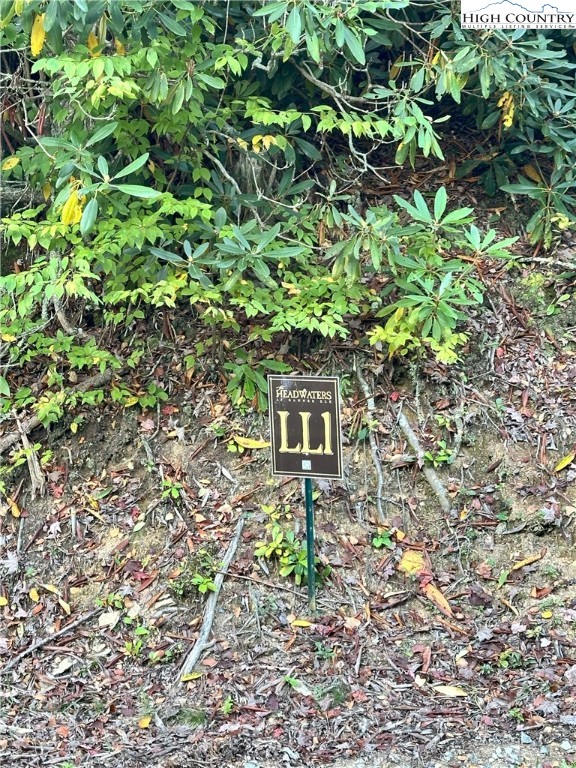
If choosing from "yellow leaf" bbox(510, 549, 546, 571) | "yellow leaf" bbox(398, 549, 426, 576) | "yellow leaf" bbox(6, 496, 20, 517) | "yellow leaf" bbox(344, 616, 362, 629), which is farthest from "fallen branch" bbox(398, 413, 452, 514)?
"yellow leaf" bbox(6, 496, 20, 517)

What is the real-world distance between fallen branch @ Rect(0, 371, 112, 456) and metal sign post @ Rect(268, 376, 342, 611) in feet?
5.87

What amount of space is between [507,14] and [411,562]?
3455 millimetres

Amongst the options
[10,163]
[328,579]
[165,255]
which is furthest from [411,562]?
[10,163]

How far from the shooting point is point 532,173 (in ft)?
17.3

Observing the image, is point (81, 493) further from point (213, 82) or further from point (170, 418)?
point (213, 82)

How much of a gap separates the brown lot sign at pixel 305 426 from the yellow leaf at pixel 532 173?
286 cm

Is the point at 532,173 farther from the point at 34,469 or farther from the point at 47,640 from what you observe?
the point at 47,640

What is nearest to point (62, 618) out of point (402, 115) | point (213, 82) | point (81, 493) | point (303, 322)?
point (81, 493)

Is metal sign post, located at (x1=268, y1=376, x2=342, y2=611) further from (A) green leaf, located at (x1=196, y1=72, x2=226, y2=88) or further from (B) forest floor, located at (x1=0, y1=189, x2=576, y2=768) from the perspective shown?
(A) green leaf, located at (x1=196, y1=72, x2=226, y2=88)

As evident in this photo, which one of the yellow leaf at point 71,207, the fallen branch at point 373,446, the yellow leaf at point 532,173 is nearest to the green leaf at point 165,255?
the yellow leaf at point 71,207

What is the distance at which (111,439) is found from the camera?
15.9ft

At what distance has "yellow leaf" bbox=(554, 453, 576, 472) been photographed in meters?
4.12

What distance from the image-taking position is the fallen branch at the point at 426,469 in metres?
4.16

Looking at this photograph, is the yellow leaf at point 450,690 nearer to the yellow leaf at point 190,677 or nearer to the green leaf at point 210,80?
the yellow leaf at point 190,677
